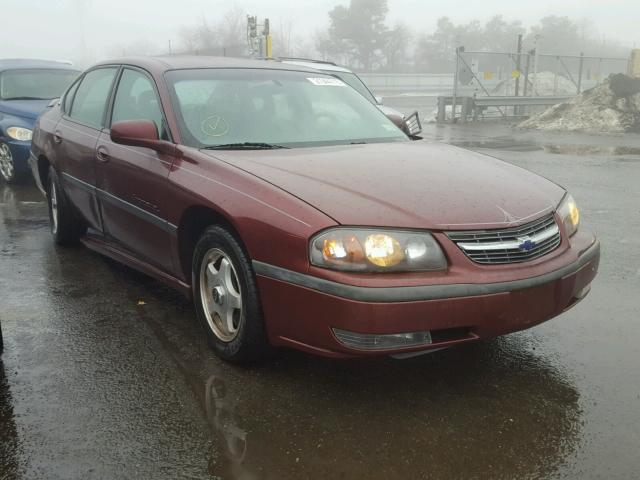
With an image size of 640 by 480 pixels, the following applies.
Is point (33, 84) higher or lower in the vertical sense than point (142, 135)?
higher

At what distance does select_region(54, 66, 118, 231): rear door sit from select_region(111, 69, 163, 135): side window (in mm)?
187

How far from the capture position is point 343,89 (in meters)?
4.64

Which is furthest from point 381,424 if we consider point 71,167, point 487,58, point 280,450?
point 487,58

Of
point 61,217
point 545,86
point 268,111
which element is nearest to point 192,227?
point 268,111

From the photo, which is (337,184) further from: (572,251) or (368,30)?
(368,30)

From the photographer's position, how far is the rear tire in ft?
17.3

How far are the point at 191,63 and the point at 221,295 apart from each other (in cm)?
177

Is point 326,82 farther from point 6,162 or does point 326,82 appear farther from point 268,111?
point 6,162

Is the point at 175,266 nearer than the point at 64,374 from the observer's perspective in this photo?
No

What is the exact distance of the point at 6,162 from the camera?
874cm

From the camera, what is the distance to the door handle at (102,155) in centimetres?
432

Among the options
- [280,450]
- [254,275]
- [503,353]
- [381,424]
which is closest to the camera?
[280,450]

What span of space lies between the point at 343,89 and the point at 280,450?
2.78 metres

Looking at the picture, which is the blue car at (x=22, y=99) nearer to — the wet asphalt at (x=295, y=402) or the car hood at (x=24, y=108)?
Answer: the car hood at (x=24, y=108)
